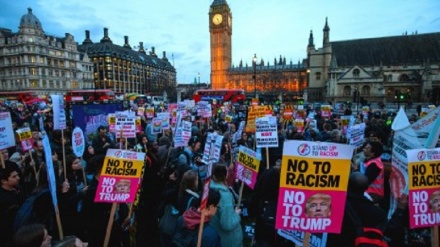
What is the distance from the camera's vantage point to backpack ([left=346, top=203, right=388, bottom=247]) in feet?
9.29

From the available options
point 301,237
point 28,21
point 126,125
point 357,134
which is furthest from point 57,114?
point 28,21

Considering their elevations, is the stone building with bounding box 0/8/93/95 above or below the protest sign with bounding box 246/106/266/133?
above

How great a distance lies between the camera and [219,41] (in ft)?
346

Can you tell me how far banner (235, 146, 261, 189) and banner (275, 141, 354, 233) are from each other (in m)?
2.25

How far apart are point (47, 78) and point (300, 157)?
83.5 metres

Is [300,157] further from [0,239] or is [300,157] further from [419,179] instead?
[0,239]

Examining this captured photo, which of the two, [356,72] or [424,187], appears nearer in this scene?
[424,187]

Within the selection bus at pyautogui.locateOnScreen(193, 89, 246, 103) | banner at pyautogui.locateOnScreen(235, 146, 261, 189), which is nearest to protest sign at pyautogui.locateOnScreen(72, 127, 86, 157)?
banner at pyautogui.locateOnScreen(235, 146, 261, 189)

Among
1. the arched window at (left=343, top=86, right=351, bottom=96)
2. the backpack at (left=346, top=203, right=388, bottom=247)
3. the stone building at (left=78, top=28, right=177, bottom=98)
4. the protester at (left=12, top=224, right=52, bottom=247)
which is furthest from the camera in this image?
the stone building at (left=78, top=28, right=177, bottom=98)

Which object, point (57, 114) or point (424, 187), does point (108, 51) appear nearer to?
point (57, 114)

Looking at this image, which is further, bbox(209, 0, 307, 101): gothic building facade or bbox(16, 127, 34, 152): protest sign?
bbox(209, 0, 307, 101): gothic building facade

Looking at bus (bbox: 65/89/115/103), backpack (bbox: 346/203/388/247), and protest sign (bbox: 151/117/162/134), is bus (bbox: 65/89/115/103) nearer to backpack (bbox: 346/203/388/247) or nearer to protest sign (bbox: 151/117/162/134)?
protest sign (bbox: 151/117/162/134)

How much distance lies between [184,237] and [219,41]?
107306 millimetres

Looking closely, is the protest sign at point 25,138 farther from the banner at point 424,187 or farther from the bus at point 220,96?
the bus at point 220,96
